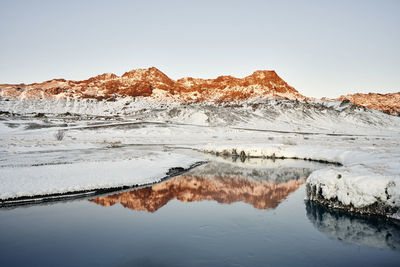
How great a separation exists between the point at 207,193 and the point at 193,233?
818 centimetres

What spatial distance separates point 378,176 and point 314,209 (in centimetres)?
411

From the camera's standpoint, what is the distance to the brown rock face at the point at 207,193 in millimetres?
19750

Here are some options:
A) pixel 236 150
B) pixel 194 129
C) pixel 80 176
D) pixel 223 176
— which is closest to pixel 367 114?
pixel 194 129

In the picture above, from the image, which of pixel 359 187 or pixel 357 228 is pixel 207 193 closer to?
pixel 359 187

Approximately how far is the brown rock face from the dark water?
76 mm

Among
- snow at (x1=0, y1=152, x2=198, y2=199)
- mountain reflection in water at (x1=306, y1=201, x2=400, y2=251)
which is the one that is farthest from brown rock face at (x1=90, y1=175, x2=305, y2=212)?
mountain reflection in water at (x1=306, y1=201, x2=400, y2=251)

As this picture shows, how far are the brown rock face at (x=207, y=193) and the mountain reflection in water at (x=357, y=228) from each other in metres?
3.47

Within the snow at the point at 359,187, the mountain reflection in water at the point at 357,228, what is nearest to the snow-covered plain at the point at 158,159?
the snow at the point at 359,187

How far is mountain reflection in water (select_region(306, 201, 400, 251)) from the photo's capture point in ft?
43.3

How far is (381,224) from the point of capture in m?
14.7

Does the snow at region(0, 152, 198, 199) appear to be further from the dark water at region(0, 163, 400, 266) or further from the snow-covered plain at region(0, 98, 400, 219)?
the dark water at region(0, 163, 400, 266)

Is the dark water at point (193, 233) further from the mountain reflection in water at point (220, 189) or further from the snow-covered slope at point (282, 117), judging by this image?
the snow-covered slope at point (282, 117)

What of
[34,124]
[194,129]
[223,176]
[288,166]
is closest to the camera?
[223,176]

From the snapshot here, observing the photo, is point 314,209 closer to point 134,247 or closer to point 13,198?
point 134,247
